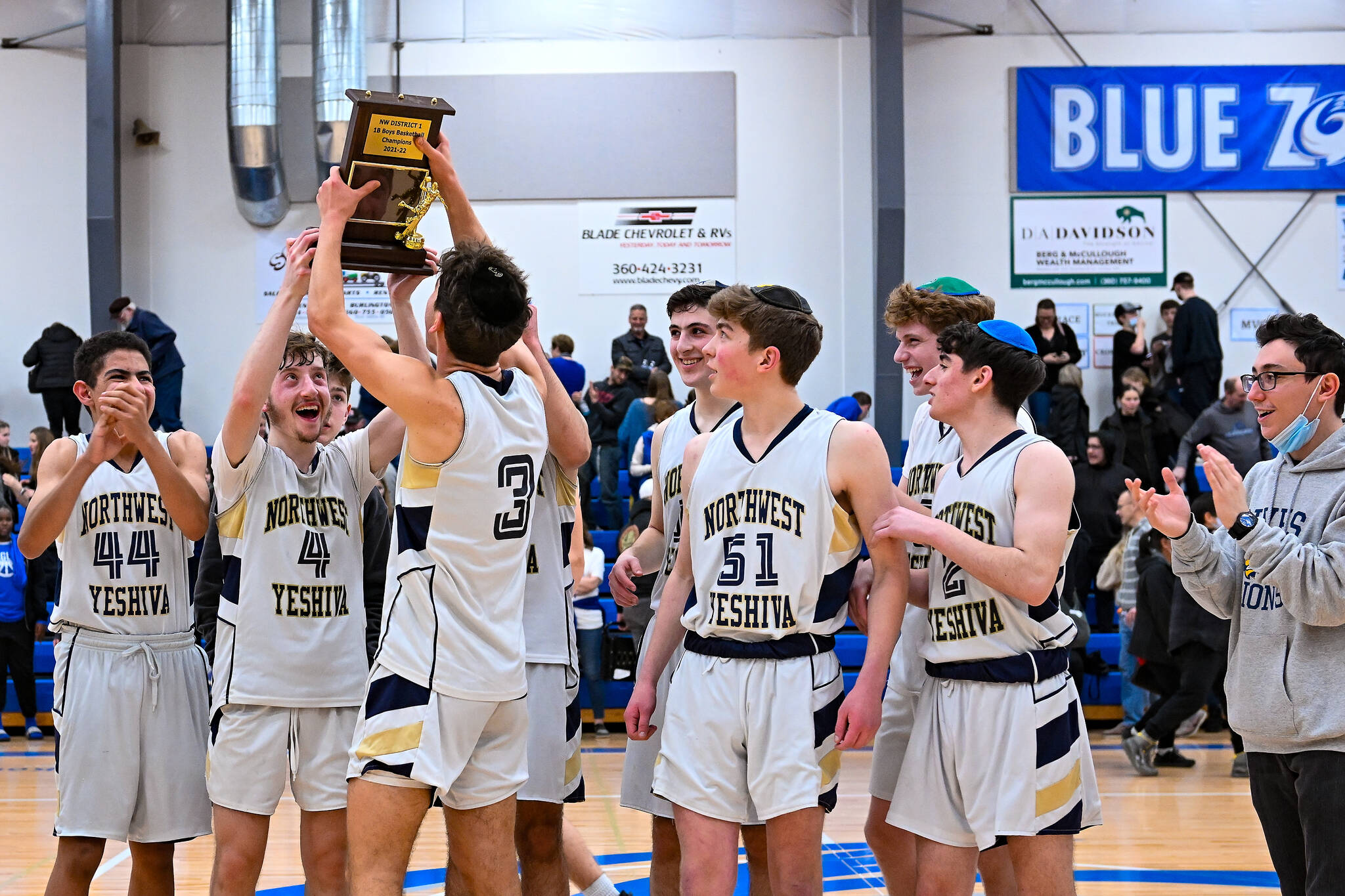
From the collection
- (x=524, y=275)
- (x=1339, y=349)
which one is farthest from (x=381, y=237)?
(x=1339, y=349)

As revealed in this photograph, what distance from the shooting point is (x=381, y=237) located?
3541 millimetres

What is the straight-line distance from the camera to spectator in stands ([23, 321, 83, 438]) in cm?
1459

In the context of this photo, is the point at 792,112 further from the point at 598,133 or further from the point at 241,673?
the point at 241,673

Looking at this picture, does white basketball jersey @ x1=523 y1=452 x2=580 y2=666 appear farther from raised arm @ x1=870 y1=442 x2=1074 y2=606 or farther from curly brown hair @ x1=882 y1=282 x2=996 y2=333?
curly brown hair @ x1=882 y1=282 x2=996 y2=333

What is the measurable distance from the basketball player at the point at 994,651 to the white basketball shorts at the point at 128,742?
2.22 meters

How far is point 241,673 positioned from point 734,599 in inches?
58.6

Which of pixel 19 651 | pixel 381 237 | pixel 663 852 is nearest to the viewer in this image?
pixel 381 237

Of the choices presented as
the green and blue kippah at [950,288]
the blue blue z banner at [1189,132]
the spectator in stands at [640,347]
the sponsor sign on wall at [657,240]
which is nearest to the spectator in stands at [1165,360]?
the blue blue z banner at [1189,132]

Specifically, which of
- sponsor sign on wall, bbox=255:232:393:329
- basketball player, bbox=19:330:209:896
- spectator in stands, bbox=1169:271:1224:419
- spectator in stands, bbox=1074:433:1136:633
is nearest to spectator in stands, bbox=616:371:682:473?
sponsor sign on wall, bbox=255:232:393:329

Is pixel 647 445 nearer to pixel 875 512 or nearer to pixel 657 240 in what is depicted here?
pixel 657 240

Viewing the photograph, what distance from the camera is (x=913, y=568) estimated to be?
393 centimetres

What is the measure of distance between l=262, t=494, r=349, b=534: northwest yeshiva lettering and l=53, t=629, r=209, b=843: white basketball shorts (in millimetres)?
696

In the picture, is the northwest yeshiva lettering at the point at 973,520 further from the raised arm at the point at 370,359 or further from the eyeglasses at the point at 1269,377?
the raised arm at the point at 370,359

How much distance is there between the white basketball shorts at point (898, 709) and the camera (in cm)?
383
